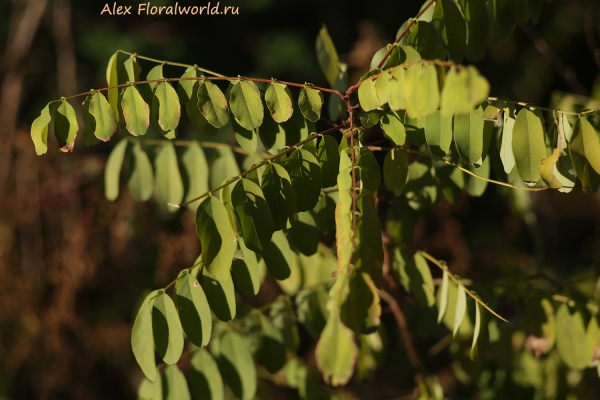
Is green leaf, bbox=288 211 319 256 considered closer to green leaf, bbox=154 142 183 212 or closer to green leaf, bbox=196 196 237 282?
green leaf, bbox=196 196 237 282

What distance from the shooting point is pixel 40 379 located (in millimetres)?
2102

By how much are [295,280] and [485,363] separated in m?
0.45

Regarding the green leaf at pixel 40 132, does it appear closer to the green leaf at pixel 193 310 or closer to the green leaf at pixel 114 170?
the green leaf at pixel 193 310

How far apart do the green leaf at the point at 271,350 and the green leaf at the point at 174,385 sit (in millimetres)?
153

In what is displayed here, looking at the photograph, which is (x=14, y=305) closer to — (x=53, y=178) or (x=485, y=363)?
(x=53, y=178)

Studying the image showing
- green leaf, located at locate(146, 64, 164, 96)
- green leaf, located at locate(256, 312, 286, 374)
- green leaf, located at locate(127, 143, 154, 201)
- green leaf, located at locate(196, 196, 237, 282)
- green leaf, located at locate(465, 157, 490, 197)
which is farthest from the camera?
green leaf, located at locate(127, 143, 154, 201)

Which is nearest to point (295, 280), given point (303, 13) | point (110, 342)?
point (110, 342)

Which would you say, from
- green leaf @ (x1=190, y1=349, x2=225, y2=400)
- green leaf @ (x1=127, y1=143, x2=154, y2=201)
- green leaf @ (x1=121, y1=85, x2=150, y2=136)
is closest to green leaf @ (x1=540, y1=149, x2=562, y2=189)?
green leaf @ (x1=121, y1=85, x2=150, y2=136)

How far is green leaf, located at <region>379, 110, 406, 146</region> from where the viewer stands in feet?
2.78

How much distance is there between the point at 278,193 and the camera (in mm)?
805

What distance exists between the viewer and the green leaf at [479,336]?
0.87 m

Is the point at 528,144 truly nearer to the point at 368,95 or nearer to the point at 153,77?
the point at 368,95

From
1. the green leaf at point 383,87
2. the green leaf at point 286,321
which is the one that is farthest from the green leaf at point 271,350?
the green leaf at point 383,87

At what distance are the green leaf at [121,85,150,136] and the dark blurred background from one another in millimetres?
832
